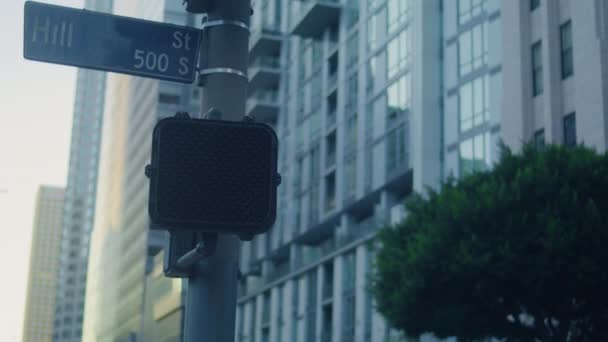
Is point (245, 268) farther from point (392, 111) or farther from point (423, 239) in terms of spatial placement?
point (423, 239)

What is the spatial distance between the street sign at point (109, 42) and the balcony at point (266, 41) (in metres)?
77.5

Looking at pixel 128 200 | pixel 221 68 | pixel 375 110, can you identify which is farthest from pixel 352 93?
pixel 128 200

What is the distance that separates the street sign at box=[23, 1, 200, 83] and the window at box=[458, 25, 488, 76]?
153 ft

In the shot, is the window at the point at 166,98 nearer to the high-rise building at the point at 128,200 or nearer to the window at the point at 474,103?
the high-rise building at the point at 128,200

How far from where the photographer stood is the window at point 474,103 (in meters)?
51.1

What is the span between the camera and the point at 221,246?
5.20m

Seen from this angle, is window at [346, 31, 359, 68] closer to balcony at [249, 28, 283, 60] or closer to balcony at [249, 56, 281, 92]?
balcony at [249, 56, 281, 92]

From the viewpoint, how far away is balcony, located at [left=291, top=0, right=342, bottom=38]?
235 ft

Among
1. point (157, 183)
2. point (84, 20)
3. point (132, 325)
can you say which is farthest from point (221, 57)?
point (132, 325)

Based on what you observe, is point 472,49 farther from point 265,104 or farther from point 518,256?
point 265,104

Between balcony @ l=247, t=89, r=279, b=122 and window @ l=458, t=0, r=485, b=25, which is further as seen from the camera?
balcony @ l=247, t=89, r=279, b=122

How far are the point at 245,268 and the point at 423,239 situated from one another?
179ft

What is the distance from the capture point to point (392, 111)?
61156 mm

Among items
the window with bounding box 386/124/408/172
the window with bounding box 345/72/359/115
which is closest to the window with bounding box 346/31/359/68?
the window with bounding box 345/72/359/115
